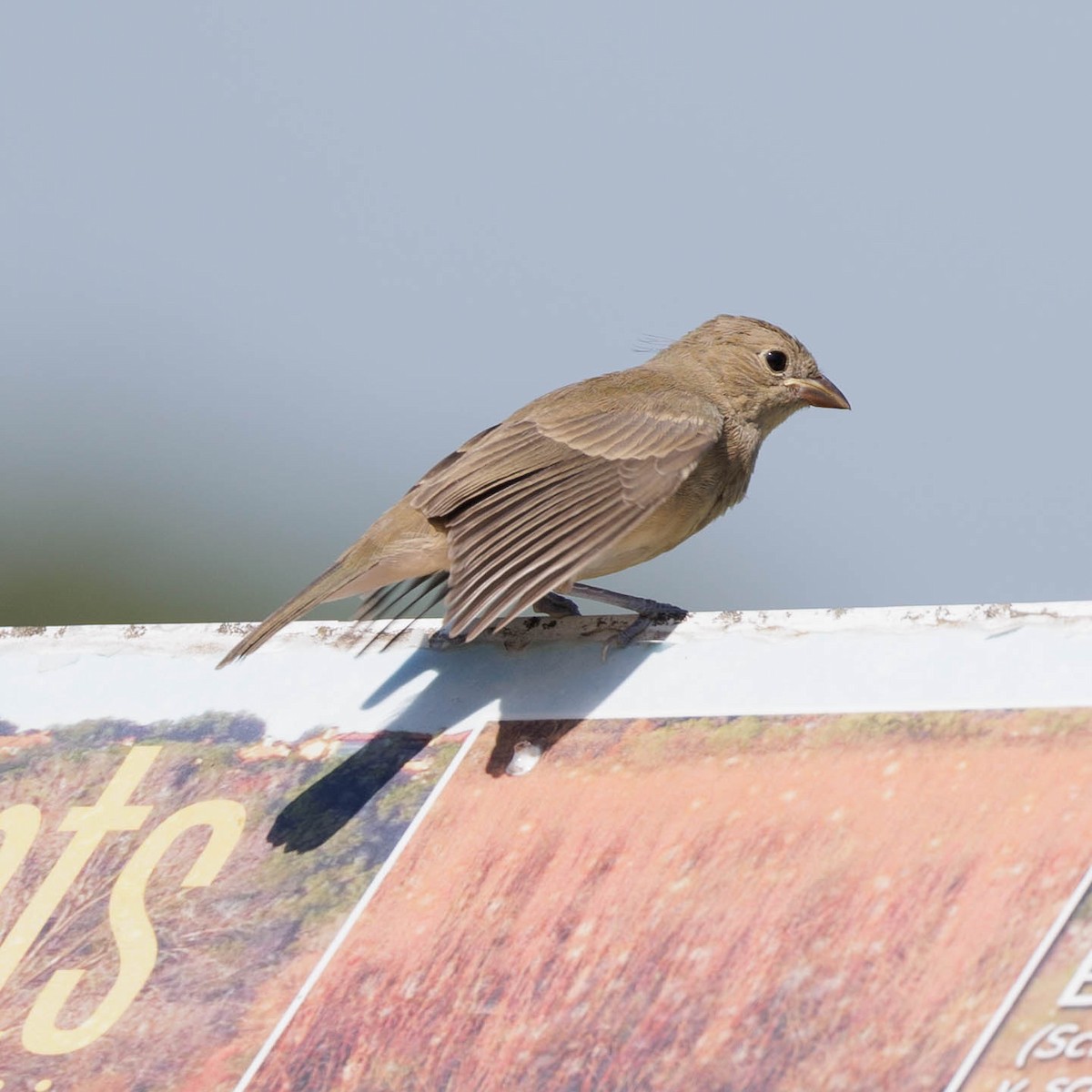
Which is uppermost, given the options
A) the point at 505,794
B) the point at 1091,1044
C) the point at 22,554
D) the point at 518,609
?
the point at 518,609

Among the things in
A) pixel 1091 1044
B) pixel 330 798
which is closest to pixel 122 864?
pixel 330 798

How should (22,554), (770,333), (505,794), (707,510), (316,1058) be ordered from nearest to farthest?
(316,1058), (505,794), (707,510), (770,333), (22,554)

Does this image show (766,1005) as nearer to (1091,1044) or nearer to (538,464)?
(1091,1044)

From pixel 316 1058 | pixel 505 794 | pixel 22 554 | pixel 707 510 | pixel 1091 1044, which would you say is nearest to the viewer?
pixel 1091 1044

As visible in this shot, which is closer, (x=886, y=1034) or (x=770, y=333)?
(x=886, y=1034)

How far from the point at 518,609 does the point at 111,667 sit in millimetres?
1343

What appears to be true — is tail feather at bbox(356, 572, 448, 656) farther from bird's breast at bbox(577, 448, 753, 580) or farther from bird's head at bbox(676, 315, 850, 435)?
bird's head at bbox(676, 315, 850, 435)

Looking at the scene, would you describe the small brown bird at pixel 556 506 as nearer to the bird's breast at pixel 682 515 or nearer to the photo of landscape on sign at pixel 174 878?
the bird's breast at pixel 682 515

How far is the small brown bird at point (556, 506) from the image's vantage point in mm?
4867

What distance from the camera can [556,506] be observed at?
5148 millimetres

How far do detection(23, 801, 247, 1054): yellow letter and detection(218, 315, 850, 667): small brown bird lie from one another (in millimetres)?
494

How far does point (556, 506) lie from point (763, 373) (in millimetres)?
1503

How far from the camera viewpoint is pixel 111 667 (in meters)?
5.20

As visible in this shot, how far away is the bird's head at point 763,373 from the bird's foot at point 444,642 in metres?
1.59
